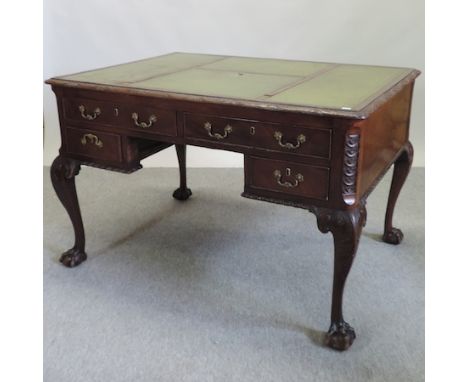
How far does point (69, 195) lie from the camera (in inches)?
88.3

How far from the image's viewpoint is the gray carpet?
177cm

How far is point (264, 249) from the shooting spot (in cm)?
247

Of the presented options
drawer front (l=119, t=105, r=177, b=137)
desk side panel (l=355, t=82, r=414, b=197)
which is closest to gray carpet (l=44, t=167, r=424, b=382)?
desk side panel (l=355, t=82, r=414, b=197)

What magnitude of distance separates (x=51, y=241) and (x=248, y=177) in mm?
1199

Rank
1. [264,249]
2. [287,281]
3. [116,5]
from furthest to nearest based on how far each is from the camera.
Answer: [116,5] < [264,249] < [287,281]

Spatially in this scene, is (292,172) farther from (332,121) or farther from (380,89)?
(380,89)

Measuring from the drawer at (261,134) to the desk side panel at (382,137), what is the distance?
125mm

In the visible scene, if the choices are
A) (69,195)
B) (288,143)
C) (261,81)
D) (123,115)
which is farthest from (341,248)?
(69,195)

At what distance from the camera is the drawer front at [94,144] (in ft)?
6.74

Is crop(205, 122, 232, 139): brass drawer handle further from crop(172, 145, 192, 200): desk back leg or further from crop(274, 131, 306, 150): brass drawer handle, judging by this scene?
crop(172, 145, 192, 200): desk back leg

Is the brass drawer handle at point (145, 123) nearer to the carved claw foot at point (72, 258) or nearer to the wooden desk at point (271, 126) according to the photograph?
the wooden desk at point (271, 126)

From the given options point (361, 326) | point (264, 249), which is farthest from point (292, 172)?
point (264, 249)

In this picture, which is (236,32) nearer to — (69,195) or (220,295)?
(69,195)

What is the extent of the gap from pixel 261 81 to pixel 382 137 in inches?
18.6
